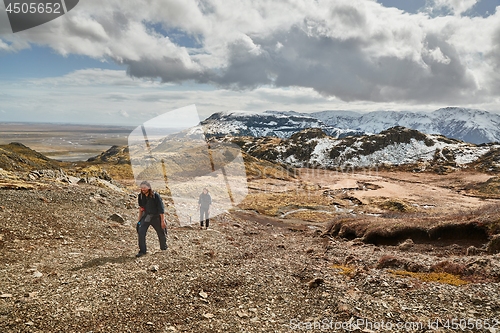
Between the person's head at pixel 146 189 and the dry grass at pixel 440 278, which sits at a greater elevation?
the person's head at pixel 146 189

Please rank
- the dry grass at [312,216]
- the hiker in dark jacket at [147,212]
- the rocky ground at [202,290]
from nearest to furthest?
the rocky ground at [202,290] → the hiker in dark jacket at [147,212] → the dry grass at [312,216]

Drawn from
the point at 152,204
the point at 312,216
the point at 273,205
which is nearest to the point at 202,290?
the point at 152,204

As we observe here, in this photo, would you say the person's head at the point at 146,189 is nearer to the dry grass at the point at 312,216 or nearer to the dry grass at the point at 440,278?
the dry grass at the point at 440,278

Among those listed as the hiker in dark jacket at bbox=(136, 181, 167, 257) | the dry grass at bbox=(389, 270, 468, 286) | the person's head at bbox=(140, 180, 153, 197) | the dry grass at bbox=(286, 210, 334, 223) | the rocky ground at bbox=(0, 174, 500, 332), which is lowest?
the dry grass at bbox=(286, 210, 334, 223)

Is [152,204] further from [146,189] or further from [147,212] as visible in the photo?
[146,189]

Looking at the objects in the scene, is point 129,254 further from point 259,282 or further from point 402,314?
point 402,314

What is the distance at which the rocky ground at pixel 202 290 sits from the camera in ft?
30.0

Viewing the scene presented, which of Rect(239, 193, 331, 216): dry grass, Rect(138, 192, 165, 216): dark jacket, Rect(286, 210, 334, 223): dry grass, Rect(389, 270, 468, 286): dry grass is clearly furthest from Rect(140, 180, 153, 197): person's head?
Rect(239, 193, 331, 216): dry grass

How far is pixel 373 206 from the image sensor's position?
84625 mm

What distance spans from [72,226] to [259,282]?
14.0 meters

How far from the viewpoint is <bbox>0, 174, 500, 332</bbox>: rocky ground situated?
914 cm

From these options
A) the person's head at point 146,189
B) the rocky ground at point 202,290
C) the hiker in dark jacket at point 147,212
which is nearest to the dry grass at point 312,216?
the rocky ground at point 202,290

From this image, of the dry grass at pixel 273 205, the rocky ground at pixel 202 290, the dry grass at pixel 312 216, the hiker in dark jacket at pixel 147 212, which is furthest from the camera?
the dry grass at pixel 273 205

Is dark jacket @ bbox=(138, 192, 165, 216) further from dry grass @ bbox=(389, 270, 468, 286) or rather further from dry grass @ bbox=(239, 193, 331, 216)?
dry grass @ bbox=(239, 193, 331, 216)
